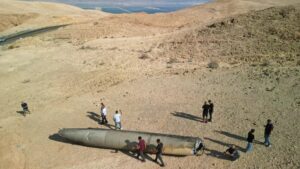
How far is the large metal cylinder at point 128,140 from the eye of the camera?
16359 mm

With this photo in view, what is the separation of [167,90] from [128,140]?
843 cm

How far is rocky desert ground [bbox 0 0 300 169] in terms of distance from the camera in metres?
17.2

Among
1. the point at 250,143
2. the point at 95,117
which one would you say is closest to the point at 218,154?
the point at 250,143

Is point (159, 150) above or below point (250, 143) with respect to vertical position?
below

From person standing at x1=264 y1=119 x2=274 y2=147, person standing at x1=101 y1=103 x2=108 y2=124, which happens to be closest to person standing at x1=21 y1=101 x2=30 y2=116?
person standing at x1=101 y1=103 x2=108 y2=124

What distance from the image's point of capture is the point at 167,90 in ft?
82.4

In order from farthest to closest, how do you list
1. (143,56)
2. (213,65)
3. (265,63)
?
(143,56) < (213,65) < (265,63)

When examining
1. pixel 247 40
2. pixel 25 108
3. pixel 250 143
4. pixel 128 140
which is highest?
pixel 247 40

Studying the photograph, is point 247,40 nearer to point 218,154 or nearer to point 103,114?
point 103,114

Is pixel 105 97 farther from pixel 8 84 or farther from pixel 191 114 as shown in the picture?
pixel 8 84

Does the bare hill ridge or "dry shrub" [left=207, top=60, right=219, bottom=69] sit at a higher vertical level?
the bare hill ridge

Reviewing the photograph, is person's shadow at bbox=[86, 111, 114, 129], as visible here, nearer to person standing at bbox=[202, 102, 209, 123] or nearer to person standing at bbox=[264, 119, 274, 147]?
person standing at bbox=[202, 102, 209, 123]

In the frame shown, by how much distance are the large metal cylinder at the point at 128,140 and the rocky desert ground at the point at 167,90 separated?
1.28 ft

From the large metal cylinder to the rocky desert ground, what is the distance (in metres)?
0.39
